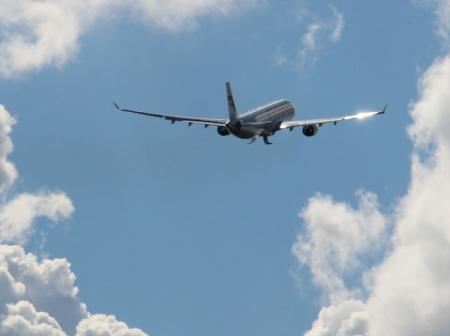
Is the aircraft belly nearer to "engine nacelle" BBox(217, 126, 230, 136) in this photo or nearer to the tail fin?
the tail fin

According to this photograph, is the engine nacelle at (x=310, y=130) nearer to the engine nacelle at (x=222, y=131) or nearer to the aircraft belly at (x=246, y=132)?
the aircraft belly at (x=246, y=132)

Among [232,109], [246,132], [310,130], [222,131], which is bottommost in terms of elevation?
[246,132]

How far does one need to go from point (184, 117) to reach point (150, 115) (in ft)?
21.6

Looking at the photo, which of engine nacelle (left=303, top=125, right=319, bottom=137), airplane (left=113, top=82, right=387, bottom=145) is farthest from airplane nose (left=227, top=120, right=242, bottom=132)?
engine nacelle (left=303, top=125, right=319, bottom=137)

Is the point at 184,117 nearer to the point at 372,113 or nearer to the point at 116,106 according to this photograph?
the point at 116,106

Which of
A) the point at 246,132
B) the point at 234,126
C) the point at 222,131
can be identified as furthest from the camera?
the point at 222,131

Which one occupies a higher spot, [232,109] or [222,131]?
[222,131]

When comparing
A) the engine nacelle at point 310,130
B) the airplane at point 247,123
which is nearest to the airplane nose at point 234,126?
the airplane at point 247,123

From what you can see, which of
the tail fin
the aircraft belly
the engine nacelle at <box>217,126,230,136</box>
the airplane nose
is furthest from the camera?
the engine nacelle at <box>217,126,230,136</box>

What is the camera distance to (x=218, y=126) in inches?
7746

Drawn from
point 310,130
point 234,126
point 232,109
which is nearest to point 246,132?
point 234,126

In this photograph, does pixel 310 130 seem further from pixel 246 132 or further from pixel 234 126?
pixel 234 126

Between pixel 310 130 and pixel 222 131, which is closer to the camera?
pixel 222 131

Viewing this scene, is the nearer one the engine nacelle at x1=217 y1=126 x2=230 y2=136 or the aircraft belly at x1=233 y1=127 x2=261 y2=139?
the aircraft belly at x1=233 y1=127 x2=261 y2=139
